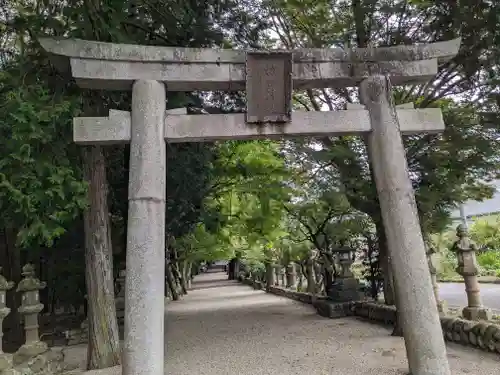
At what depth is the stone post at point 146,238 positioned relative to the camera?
428cm

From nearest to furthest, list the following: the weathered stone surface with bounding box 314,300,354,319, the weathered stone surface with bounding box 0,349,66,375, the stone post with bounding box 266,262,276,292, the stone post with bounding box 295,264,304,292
Answer: 1. the weathered stone surface with bounding box 0,349,66,375
2. the weathered stone surface with bounding box 314,300,354,319
3. the stone post with bounding box 295,264,304,292
4. the stone post with bounding box 266,262,276,292

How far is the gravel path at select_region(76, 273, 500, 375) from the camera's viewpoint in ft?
18.3

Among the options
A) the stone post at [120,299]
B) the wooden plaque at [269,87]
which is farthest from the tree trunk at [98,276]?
the stone post at [120,299]

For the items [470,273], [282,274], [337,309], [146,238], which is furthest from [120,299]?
[282,274]

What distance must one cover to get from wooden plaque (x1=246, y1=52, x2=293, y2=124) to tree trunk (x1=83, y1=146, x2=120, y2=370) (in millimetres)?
2897

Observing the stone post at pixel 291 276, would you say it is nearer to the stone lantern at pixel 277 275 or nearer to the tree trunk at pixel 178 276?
the stone lantern at pixel 277 275

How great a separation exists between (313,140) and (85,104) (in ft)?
19.3

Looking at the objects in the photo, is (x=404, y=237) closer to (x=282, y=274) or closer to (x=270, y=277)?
(x=282, y=274)

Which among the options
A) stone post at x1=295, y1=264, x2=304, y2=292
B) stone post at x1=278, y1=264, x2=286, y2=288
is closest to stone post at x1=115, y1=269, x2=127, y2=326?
stone post at x1=295, y1=264, x2=304, y2=292

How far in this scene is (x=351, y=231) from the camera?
11383 mm

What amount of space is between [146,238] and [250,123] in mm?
1907

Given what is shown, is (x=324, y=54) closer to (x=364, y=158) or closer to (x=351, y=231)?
(x=364, y=158)

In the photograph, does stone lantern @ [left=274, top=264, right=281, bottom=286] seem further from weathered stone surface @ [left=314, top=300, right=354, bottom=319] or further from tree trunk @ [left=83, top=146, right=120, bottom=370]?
tree trunk @ [left=83, top=146, right=120, bottom=370]

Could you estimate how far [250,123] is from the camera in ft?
16.6
